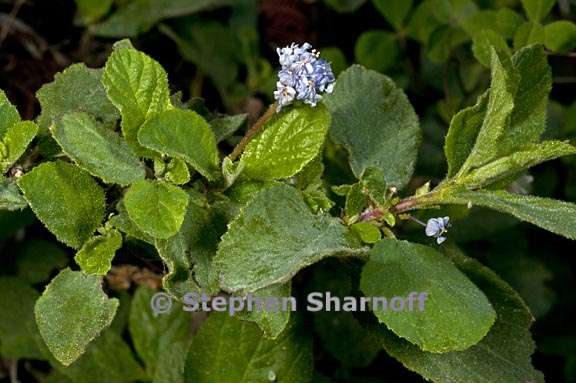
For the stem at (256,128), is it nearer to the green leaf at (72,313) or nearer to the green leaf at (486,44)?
the green leaf at (72,313)

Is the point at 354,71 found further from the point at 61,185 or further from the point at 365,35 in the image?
the point at 365,35

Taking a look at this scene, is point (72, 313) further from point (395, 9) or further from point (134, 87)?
point (395, 9)

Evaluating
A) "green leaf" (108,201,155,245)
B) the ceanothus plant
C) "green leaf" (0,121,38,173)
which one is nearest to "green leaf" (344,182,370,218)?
the ceanothus plant

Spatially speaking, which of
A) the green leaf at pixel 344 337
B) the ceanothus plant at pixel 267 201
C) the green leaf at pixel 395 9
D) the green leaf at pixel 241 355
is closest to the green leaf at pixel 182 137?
the ceanothus plant at pixel 267 201

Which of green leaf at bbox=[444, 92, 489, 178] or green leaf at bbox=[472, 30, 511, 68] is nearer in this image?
green leaf at bbox=[444, 92, 489, 178]

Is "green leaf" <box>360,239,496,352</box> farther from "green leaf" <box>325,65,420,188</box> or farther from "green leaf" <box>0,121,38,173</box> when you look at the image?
"green leaf" <box>0,121,38,173</box>

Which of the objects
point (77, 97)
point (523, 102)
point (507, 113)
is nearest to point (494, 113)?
point (507, 113)

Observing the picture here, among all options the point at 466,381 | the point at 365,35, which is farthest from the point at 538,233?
the point at 466,381
